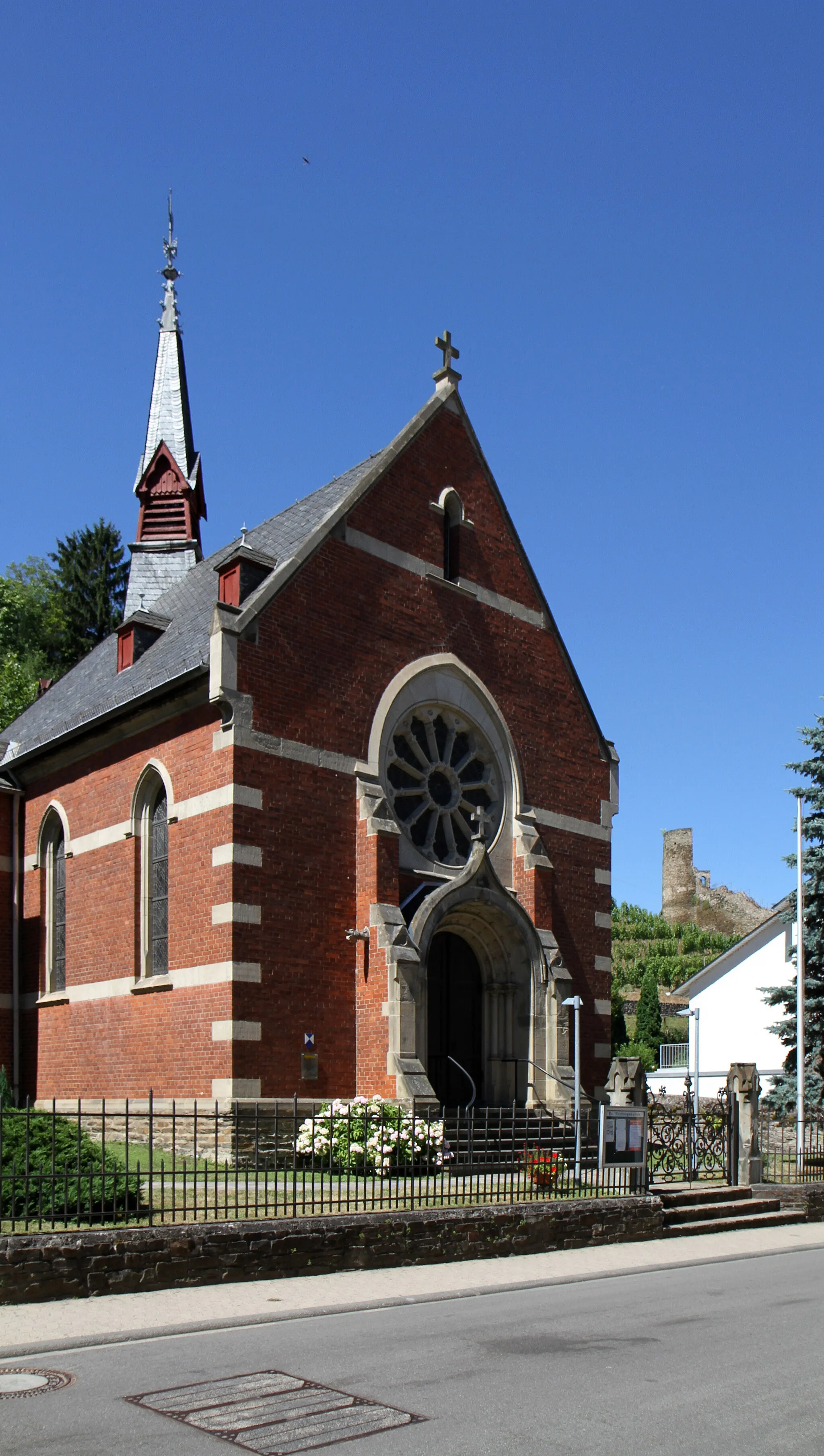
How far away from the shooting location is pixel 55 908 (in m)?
23.8

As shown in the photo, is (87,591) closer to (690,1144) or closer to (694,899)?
(690,1144)

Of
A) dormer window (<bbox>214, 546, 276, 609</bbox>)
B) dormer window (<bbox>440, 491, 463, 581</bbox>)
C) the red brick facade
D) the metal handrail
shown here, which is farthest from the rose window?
dormer window (<bbox>214, 546, 276, 609</bbox>)

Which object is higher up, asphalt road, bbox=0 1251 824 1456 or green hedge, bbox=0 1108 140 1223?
green hedge, bbox=0 1108 140 1223

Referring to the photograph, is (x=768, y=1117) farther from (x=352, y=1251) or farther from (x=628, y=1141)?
(x=352, y=1251)

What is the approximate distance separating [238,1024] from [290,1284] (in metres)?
6.38

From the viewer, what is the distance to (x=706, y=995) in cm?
4394

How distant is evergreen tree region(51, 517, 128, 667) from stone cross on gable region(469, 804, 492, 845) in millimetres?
34842

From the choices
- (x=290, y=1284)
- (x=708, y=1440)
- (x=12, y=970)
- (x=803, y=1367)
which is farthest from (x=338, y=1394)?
(x=12, y=970)

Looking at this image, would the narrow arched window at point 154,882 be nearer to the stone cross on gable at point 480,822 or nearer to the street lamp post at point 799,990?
the stone cross on gable at point 480,822

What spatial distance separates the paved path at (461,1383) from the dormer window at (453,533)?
553 inches

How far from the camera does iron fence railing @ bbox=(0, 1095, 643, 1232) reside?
1173 centimetres

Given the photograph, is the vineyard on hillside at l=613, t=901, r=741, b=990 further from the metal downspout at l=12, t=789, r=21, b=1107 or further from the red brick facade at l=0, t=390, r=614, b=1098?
the metal downspout at l=12, t=789, r=21, b=1107

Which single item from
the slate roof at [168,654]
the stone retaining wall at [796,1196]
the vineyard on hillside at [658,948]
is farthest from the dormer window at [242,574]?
the vineyard on hillside at [658,948]

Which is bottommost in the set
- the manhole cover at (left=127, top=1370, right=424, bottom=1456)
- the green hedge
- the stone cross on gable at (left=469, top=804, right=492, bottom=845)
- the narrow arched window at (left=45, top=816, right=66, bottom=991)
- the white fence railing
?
the white fence railing
